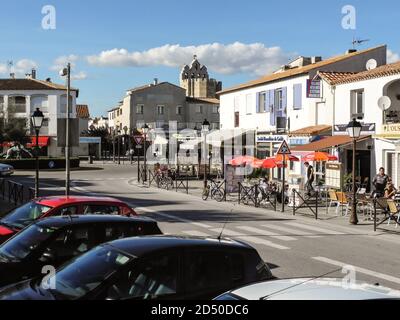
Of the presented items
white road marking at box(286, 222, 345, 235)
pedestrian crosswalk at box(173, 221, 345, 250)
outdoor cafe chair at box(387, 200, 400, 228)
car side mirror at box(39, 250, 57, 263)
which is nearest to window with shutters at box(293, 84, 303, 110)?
white road marking at box(286, 222, 345, 235)

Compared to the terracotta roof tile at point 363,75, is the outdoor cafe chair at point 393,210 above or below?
below

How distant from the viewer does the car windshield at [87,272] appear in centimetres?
521

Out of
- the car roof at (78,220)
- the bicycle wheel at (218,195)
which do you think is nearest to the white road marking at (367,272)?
the car roof at (78,220)

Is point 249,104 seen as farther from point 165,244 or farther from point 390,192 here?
point 165,244

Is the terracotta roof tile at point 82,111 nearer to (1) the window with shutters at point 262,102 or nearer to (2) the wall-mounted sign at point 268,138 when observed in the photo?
(1) the window with shutters at point 262,102

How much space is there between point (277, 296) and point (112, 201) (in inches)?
269

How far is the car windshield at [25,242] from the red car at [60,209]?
2214mm

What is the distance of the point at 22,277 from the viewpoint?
273 inches

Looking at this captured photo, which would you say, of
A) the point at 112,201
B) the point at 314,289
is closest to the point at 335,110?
the point at 112,201

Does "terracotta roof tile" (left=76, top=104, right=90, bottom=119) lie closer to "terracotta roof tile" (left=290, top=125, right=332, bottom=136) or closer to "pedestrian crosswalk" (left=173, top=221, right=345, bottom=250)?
"terracotta roof tile" (left=290, top=125, right=332, bottom=136)

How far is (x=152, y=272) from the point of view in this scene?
17.7 feet

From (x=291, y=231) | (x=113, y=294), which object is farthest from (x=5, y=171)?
(x=113, y=294)
